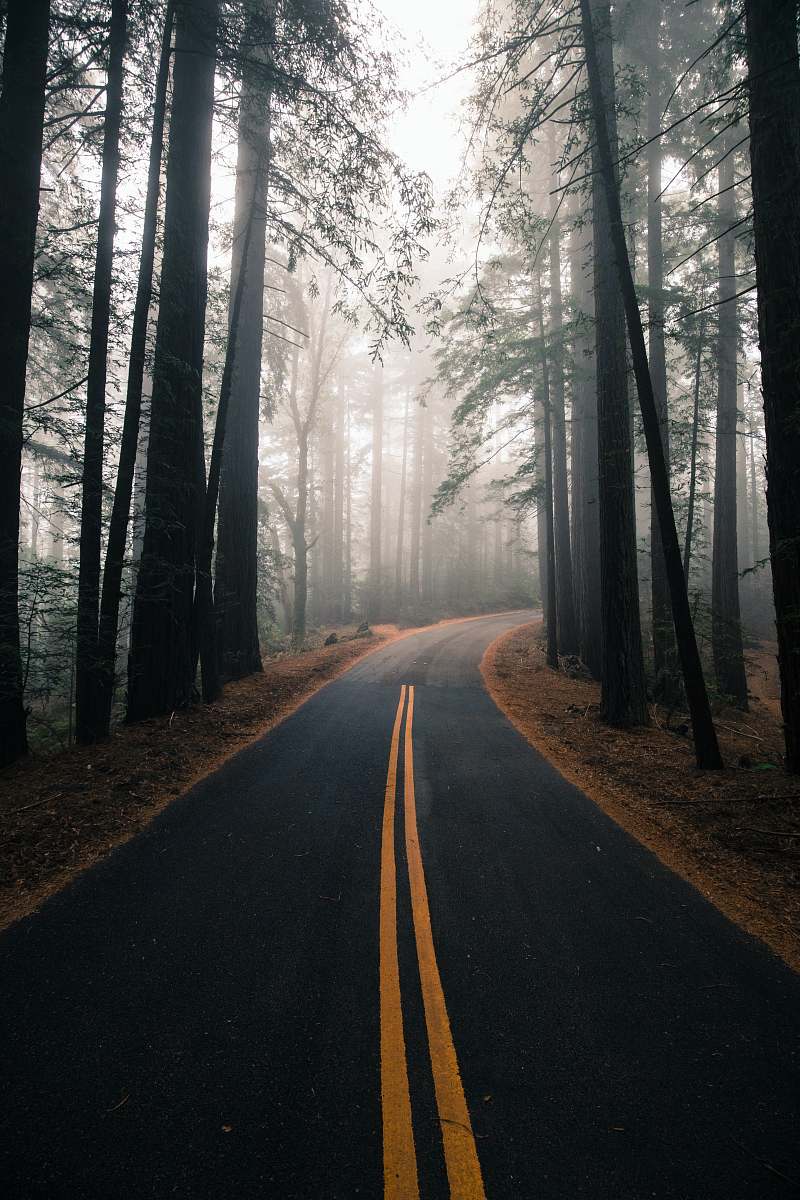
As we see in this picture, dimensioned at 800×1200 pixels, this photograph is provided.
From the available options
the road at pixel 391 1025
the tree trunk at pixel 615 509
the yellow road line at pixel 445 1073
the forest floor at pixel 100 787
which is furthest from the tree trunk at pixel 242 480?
the yellow road line at pixel 445 1073

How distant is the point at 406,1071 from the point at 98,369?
7.74m

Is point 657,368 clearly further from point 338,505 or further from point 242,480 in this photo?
point 338,505

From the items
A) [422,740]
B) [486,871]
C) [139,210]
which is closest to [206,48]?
[139,210]

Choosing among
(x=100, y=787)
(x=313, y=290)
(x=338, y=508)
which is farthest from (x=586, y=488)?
(x=338, y=508)

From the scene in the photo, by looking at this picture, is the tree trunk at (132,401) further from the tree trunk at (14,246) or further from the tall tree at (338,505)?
the tall tree at (338,505)

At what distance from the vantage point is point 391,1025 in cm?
269

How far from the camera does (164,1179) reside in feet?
6.39

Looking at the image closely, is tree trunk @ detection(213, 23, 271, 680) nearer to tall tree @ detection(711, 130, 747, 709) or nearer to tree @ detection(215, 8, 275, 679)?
tree @ detection(215, 8, 275, 679)

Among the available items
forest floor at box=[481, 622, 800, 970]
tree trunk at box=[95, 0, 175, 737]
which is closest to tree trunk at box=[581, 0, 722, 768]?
forest floor at box=[481, 622, 800, 970]

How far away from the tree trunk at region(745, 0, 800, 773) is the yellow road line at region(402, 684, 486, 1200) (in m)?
4.47

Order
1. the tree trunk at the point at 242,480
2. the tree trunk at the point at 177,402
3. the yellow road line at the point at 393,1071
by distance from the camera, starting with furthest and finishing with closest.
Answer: the tree trunk at the point at 242,480, the tree trunk at the point at 177,402, the yellow road line at the point at 393,1071

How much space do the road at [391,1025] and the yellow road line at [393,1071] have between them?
10 millimetres

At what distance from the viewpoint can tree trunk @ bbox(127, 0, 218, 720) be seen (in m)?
7.44

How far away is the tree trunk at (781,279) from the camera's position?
5039 millimetres
